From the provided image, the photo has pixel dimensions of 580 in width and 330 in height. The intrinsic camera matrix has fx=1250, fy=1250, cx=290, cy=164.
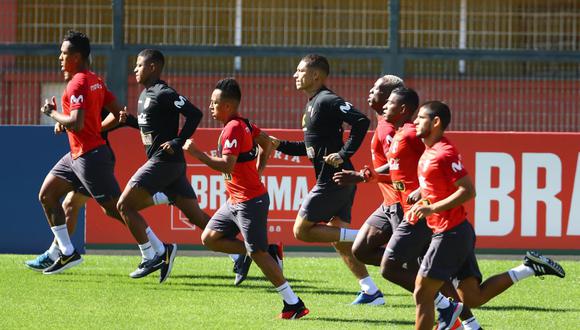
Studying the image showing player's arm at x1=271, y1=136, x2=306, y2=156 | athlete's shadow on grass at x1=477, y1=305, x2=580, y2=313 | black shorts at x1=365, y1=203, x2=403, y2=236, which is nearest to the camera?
black shorts at x1=365, y1=203, x2=403, y2=236

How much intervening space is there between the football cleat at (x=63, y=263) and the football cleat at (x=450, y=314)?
14.8 ft

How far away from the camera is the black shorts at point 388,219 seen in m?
9.05

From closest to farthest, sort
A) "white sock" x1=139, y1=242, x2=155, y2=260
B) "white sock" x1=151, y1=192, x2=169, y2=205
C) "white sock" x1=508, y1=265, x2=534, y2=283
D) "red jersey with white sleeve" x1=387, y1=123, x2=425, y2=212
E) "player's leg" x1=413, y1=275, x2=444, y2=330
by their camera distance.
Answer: "player's leg" x1=413, y1=275, x2=444, y2=330 → "red jersey with white sleeve" x1=387, y1=123, x2=425, y2=212 → "white sock" x1=508, y1=265, x2=534, y2=283 → "white sock" x1=139, y1=242, x2=155, y2=260 → "white sock" x1=151, y1=192, x2=169, y2=205

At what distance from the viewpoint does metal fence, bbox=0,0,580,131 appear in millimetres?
18234

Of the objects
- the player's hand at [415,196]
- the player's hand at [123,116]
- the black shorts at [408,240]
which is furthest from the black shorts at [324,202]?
the player's hand at [123,116]

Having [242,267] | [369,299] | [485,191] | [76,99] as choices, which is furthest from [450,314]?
[485,191]

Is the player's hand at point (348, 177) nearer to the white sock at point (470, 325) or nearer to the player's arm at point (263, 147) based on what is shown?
the player's arm at point (263, 147)

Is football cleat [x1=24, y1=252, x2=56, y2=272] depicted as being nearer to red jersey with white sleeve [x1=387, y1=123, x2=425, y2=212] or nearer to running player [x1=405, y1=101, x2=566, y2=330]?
red jersey with white sleeve [x1=387, y1=123, x2=425, y2=212]

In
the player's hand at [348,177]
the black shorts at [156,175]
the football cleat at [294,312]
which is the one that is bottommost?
the football cleat at [294,312]

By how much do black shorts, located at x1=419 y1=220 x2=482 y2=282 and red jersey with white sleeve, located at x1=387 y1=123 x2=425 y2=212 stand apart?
2.24 ft

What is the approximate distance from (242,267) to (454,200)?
148 inches

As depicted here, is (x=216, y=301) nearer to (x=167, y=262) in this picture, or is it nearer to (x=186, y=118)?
(x=167, y=262)

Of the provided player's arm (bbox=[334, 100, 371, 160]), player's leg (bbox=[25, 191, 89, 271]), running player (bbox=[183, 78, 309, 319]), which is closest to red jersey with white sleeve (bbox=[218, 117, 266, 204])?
running player (bbox=[183, 78, 309, 319])

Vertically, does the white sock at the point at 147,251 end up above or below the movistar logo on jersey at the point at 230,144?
below
